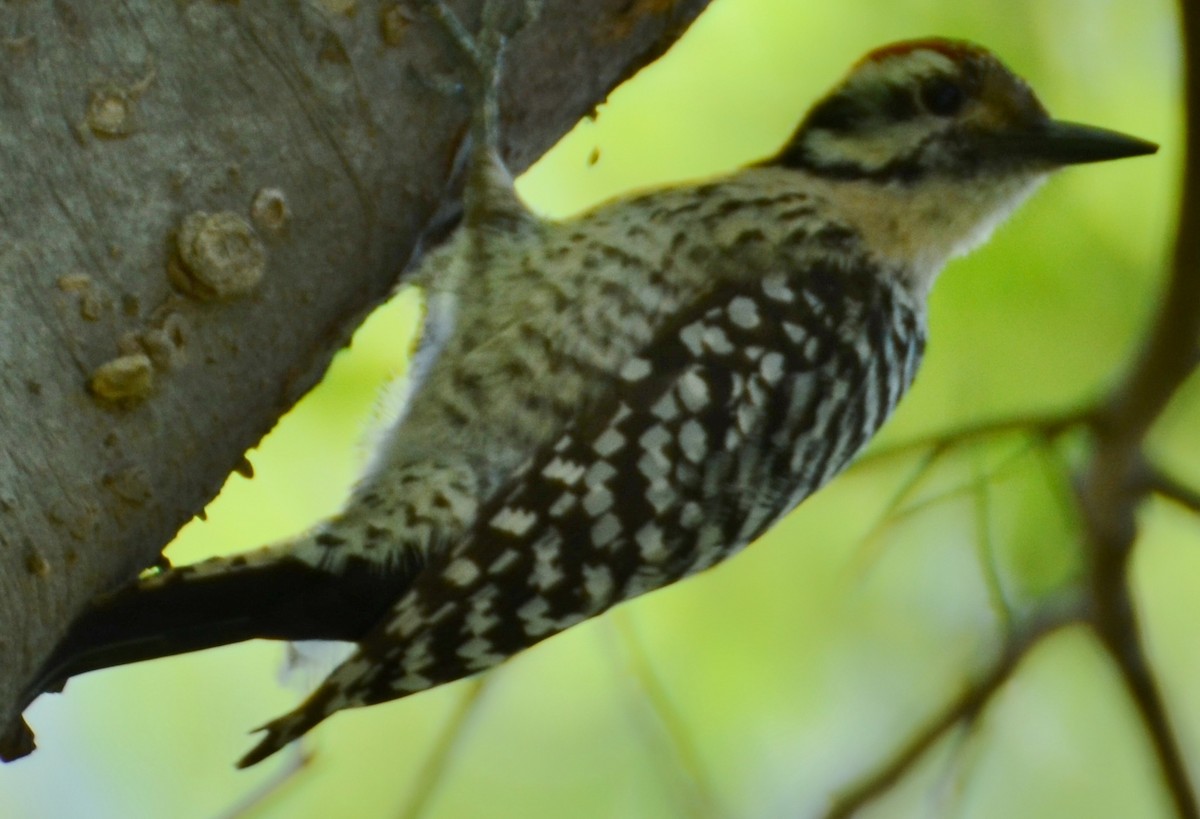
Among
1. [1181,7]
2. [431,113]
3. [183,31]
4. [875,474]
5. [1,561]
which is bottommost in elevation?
[875,474]

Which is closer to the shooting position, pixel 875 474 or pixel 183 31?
pixel 183 31

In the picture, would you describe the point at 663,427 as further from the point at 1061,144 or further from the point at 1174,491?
the point at 1061,144

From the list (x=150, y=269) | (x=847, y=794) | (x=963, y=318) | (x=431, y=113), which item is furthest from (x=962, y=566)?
(x=150, y=269)

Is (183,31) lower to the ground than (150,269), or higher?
higher

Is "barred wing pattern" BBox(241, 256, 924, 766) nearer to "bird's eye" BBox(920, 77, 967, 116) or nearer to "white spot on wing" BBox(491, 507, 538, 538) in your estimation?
"white spot on wing" BBox(491, 507, 538, 538)

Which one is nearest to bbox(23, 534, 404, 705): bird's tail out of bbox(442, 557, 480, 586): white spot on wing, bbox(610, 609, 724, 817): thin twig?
bbox(442, 557, 480, 586): white spot on wing

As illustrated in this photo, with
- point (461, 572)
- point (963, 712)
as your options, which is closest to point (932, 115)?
point (963, 712)

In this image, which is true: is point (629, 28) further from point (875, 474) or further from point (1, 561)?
point (1, 561)

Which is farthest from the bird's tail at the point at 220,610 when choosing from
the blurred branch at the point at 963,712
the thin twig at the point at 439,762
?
the blurred branch at the point at 963,712
